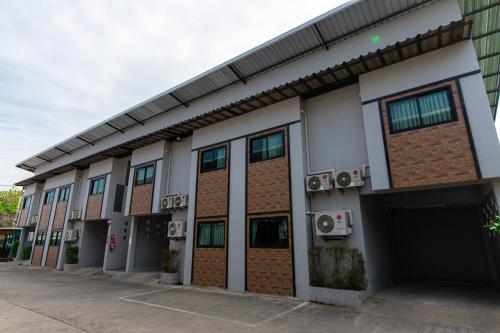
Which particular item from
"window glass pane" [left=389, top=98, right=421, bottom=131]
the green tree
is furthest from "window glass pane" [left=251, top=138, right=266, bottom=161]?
the green tree

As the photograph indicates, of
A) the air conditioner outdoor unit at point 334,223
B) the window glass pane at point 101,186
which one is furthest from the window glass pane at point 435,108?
the window glass pane at point 101,186

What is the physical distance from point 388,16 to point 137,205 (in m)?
13.7

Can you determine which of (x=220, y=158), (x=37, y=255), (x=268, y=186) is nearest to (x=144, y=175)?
(x=220, y=158)

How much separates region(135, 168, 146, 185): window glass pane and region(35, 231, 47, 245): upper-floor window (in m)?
12.4

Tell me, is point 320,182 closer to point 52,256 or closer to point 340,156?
point 340,156

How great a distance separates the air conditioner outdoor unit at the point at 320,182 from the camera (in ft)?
28.6

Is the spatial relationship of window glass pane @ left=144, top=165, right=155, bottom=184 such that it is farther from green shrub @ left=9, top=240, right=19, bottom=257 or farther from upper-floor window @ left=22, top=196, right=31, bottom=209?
green shrub @ left=9, top=240, right=19, bottom=257

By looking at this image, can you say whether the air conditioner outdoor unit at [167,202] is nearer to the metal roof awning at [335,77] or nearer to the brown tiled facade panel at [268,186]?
the metal roof awning at [335,77]

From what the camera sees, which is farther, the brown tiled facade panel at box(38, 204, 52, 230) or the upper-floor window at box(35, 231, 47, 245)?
the brown tiled facade panel at box(38, 204, 52, 230)

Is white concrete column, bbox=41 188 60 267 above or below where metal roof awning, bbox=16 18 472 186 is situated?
below

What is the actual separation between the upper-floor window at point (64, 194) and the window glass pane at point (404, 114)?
71.8ft

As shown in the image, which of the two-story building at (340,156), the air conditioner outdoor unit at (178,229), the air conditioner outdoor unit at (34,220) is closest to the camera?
the two-story building at (340,156)

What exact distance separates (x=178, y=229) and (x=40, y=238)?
16.9 m

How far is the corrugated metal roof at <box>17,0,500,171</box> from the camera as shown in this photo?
8.55 m
